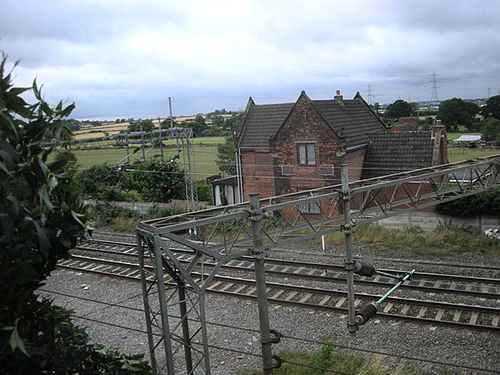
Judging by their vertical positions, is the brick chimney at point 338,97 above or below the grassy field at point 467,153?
above

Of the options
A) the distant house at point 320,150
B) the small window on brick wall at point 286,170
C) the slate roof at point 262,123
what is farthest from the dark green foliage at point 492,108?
the small window on brick wall at point 286,170

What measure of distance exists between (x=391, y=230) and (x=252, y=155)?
9.78 meters

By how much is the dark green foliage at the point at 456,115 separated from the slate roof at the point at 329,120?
27.8m

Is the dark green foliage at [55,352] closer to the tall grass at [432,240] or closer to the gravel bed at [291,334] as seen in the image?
the gravel bed at [291,334]

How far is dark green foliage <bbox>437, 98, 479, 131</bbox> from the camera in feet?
179

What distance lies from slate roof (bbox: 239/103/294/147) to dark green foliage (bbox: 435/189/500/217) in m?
10.6

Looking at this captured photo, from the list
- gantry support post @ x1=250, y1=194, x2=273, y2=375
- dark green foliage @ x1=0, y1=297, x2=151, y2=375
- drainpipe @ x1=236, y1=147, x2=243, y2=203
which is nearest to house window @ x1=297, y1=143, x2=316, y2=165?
drainpipe @ x1=236, y1=147, x2=243, y2=203

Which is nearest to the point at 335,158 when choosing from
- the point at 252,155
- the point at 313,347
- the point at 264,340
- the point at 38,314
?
the point at 252,155

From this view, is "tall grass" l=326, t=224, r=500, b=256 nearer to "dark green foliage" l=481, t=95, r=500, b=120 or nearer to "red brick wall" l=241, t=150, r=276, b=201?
"red brick wall" l=241, t=150, r=276, b=201

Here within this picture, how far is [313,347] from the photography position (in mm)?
11305

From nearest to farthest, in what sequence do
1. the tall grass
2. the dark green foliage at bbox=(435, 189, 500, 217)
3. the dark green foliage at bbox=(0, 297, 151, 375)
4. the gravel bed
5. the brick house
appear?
the dark green foliage at bbox=(0, 297, 151, 375) < the gravel bed < the tall grass < the dark green foliage at bbox=(435, 189, 500, 217) < the brick house

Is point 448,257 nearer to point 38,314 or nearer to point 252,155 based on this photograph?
point 252,155

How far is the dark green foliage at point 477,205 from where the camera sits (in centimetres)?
2027

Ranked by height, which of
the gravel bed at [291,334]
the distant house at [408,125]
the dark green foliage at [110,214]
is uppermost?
the distant house at [408,125]
